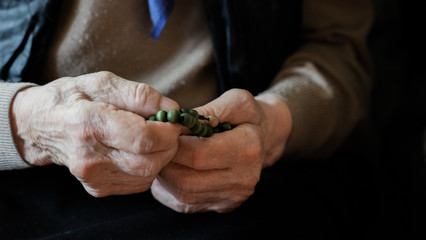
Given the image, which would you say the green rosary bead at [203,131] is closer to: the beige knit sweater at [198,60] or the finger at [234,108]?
the finger at [234,108]

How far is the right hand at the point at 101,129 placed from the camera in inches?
22.5

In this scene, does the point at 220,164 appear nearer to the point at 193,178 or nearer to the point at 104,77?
the point at 193,178

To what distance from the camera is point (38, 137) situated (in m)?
0.67

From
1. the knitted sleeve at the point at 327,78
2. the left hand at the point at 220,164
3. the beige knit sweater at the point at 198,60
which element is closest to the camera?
the left hand at the point at 220,164

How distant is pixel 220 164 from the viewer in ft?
2.26

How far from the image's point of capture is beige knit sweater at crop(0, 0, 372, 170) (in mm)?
816

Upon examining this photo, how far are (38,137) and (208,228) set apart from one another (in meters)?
0.34

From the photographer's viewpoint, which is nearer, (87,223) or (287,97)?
(87,223)

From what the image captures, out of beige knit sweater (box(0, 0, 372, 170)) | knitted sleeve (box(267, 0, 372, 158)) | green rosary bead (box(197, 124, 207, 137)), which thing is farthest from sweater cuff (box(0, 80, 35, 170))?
knitted sleeve (box(267, 0, 372, 158))

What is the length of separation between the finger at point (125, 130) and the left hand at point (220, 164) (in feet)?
0.30

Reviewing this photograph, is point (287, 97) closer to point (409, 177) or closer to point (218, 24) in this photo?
point (218, 24)

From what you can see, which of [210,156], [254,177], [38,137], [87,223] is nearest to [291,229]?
[254,177]

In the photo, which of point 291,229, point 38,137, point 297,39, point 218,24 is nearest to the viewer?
point 38,137

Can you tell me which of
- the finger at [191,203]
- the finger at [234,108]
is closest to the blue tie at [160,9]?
the finger at [234,108]
